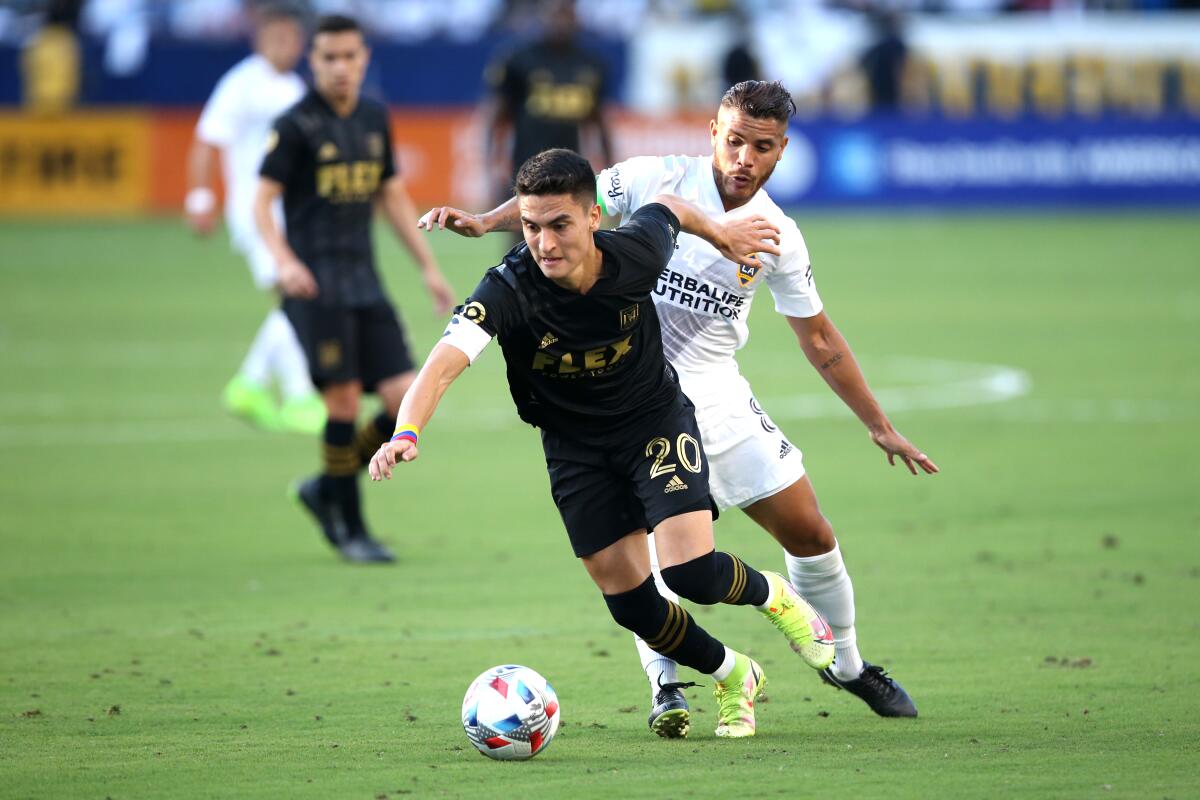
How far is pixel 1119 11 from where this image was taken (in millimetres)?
33594

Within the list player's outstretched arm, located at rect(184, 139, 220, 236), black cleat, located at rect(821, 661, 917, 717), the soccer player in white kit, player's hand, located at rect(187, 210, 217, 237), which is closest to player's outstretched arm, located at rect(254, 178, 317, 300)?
player's outstretched arm, located at rect(184, 139, 220, 236)

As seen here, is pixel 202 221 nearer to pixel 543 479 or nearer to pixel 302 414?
pixel 302 414

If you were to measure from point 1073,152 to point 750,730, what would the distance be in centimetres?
2499

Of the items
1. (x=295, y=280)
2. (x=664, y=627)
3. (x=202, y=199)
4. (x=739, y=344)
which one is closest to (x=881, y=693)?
(x=664, y=627)

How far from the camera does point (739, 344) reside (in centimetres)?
679

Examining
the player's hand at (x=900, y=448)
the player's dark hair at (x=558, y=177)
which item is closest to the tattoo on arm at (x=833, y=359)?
the player's hand at (x=900, y=448)

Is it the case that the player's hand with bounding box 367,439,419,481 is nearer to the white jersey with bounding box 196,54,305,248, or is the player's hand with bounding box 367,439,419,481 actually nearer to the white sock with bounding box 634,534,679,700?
the white sock with bounding box 634,534,679,700

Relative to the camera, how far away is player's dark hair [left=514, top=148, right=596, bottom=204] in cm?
577

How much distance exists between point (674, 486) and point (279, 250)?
4089mm

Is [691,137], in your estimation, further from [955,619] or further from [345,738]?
[345,738]

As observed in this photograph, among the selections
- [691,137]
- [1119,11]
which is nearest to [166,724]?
[691,137]

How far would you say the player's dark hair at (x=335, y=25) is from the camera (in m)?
9.56

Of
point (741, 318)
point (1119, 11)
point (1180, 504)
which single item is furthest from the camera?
point (1119, 11)

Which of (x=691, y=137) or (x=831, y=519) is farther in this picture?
(x=691, y=137)
